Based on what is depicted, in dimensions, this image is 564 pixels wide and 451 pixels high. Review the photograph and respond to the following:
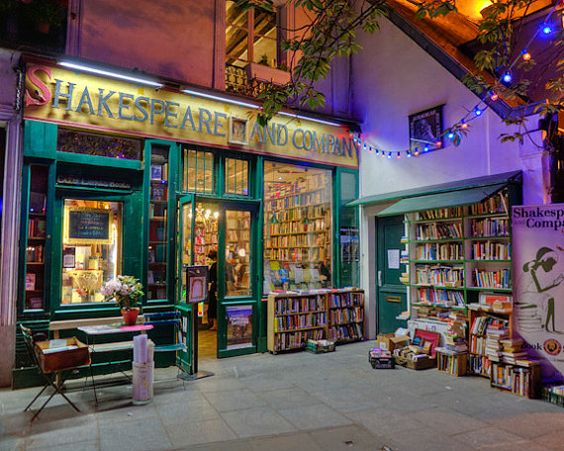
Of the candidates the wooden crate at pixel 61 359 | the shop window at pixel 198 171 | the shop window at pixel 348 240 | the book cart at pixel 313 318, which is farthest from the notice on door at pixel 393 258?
the wooden crate at pixel 61 359

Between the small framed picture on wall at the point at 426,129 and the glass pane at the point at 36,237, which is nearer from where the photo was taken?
the glass pane at the point at 36,237

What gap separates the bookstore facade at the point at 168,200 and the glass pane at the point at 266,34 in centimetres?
176

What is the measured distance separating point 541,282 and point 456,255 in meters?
1.55

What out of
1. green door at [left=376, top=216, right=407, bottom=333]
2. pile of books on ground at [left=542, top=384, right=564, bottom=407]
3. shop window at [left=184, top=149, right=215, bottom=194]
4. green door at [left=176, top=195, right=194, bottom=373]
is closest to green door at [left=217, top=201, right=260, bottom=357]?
shop window at [left=184, top=149, right=215, bottom=194]

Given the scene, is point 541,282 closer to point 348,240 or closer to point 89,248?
point 348,240

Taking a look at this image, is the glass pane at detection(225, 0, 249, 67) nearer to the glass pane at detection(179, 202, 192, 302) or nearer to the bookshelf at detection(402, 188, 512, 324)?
the glass pane at detection(179, 202, 192, 302)

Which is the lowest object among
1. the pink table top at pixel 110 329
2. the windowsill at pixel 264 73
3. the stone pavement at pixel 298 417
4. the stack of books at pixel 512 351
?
the stone pavement at pixel 298 417

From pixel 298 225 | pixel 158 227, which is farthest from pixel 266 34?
pixel 158 227

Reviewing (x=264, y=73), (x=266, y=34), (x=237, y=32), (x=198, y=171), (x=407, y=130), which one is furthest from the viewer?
(x=266, y=34)

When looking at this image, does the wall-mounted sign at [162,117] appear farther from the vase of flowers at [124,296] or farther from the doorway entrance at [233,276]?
the vase of flowers at [124,296]

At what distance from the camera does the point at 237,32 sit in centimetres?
935

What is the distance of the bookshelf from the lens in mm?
6652

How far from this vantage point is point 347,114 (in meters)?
9.68

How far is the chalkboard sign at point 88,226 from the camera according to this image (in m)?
6.65
